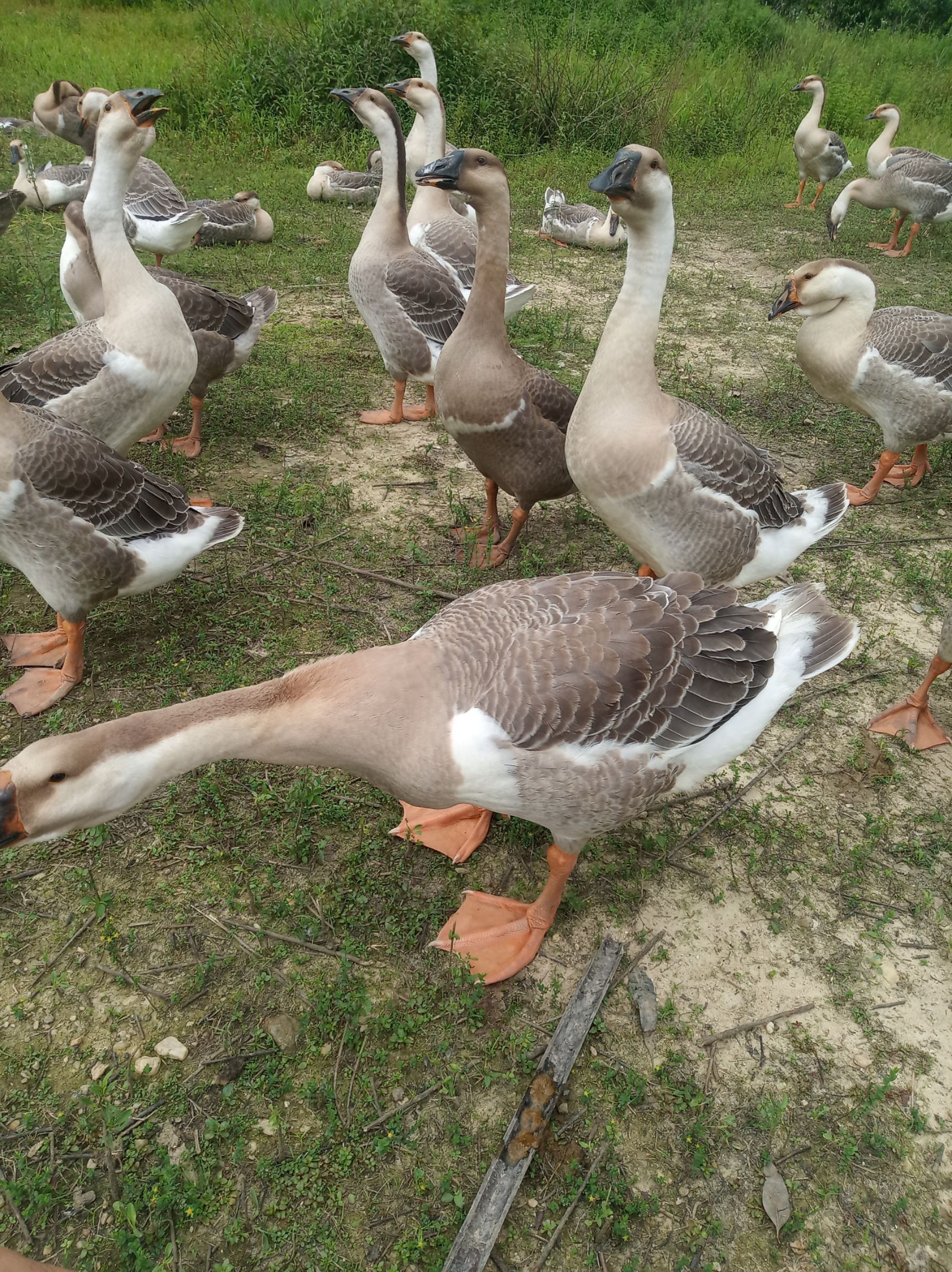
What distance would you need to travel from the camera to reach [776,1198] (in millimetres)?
2412

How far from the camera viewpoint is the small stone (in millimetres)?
2596

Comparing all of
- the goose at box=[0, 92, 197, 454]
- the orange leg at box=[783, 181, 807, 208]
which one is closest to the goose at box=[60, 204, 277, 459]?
the goose at box=[0, 92, 197, 454]

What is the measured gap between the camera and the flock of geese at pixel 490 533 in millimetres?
2561

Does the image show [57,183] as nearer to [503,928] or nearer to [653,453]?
[653,453]

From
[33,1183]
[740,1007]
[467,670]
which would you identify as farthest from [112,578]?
[740,1007]

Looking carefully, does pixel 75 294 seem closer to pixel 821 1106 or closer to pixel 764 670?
pixel 764 670

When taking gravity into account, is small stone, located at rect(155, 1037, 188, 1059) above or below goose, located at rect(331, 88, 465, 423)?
below

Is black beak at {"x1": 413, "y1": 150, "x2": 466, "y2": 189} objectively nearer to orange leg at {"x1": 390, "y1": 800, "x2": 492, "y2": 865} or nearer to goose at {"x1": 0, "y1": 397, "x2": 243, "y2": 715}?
goose at {"x1": 0, "y1": 397, "x2": 243, "y2": 715}

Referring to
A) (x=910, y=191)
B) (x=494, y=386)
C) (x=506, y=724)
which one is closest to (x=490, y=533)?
(x=494, y=386)

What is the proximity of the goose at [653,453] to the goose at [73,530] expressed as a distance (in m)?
1.85

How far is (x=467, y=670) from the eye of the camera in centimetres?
269

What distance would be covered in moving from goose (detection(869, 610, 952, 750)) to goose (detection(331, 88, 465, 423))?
3908mm

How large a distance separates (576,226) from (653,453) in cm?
803

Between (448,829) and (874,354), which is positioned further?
(874,354)
